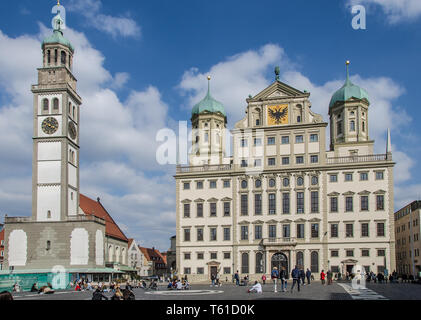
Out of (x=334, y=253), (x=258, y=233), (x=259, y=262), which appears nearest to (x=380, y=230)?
(x=334, y=253)

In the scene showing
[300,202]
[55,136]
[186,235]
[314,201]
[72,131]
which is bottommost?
[186,235]

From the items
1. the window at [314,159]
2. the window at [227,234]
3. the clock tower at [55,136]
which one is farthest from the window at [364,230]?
the clock tower at [55,136]

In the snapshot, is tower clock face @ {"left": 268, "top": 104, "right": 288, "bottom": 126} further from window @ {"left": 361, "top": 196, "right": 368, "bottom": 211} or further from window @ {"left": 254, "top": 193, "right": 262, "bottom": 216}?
window @ {"left": 361, "top": 196, "right": 368, "bottom": 211}

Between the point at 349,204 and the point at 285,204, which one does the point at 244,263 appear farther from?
the point at 349,204

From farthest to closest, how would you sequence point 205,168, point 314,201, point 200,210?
point 205,168 → point 200,210 → point 314,201

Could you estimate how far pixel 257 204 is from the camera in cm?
7062

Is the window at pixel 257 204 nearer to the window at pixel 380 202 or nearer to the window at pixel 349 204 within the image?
the window at pixel 349 204

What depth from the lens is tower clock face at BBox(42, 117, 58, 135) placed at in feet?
223

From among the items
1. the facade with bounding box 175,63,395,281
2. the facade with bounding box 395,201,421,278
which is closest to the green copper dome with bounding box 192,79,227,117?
the facade with bounding box 175,63,395,281

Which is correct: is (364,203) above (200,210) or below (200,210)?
above

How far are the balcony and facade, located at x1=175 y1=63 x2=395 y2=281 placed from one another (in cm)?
13

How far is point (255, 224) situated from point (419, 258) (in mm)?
31309

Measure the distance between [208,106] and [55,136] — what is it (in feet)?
82.3
